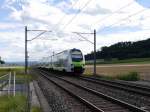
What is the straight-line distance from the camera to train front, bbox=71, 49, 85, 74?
52.2m

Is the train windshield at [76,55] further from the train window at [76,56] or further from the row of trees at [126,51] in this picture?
the row of trees at [126,51]

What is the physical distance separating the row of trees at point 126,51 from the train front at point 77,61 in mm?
100709

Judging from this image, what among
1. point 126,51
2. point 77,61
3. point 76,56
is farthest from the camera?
point 126,51

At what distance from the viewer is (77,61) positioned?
52812 mm

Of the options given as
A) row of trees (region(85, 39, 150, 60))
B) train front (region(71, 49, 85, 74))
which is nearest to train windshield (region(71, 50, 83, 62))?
train front (region(71, 49, 85, 74))

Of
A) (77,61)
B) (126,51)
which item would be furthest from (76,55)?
(126,51)

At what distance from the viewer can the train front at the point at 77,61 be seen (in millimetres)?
52188

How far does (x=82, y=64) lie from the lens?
53.0 meters

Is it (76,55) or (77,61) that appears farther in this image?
(76,55)

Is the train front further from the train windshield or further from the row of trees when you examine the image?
the row of trees

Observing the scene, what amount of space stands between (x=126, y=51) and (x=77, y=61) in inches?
4442

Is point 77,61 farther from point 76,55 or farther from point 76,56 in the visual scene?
point 76,55

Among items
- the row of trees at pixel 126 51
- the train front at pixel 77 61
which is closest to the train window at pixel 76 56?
the train front at pixel 77 61

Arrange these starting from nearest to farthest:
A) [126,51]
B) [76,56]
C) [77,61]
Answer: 1. [77,61]
2. [76,56]
3. [126,51]
